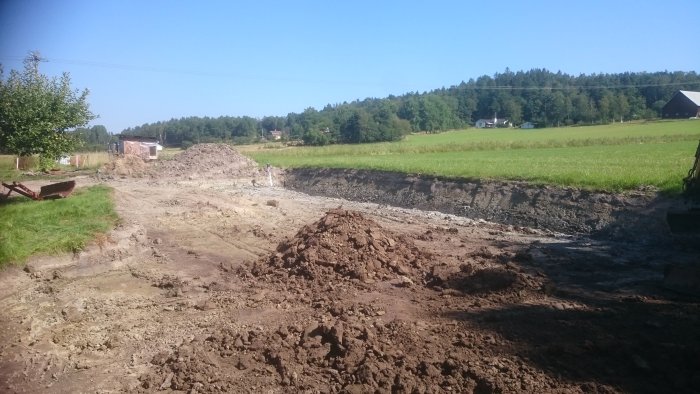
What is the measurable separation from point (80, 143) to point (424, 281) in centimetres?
2027

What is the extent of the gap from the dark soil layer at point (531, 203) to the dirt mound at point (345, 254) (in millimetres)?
6865

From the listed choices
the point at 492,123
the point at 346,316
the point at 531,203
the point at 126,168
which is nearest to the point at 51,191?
the point at 346,316

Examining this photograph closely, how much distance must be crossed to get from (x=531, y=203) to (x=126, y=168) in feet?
94.6

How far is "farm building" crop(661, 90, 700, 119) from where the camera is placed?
70.8 meters

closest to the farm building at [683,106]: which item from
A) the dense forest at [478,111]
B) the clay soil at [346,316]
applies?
the dense forest at [478,111]

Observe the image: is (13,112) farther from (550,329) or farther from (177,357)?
(550,329)

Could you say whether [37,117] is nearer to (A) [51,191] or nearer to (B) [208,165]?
(A) [51,191]

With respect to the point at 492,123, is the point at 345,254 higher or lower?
lower

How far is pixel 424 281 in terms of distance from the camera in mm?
9469

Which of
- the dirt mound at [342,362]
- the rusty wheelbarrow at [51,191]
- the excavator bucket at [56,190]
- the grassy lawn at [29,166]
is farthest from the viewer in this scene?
the grassy lawn at [29,166]

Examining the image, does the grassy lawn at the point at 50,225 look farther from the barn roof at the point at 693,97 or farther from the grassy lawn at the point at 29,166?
the barn roof at the point at 693,97

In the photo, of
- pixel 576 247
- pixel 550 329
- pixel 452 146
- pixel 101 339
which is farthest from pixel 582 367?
pixel 452 146

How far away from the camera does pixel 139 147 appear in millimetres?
46656

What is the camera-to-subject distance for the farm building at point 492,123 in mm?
102500
